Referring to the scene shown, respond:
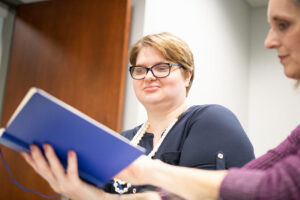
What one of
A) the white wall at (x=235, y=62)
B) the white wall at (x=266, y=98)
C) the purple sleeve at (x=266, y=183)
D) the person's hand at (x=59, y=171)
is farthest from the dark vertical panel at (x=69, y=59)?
the white wall at (x=266, y=98)

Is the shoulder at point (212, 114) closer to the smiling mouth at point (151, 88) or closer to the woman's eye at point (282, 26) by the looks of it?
the smiling mouth at point (151, 88)

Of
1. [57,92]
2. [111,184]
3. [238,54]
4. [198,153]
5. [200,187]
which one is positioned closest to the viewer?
[200,187]

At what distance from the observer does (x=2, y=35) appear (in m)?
2.14

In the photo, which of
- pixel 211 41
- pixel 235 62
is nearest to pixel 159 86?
pixel 211 41

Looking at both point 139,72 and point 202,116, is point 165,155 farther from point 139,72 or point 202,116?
point 139,72

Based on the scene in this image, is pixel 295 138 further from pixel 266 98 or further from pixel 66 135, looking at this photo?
pixel 266 98

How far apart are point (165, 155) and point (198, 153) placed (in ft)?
0.44

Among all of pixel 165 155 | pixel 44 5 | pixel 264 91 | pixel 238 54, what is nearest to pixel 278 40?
pixel 165 155

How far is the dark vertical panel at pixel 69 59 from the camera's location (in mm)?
1730

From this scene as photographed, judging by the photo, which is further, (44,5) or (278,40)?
(44,5)

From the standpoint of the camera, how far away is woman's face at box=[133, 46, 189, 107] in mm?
1213

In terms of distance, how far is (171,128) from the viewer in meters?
1.17

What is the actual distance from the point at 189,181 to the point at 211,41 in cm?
207

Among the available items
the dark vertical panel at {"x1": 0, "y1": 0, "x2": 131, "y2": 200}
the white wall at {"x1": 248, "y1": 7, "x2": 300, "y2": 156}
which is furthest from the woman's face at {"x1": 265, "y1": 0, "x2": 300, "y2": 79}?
the white wall at {"x1": 248, "y1": 7, "x2": 300, "y2": 156}
